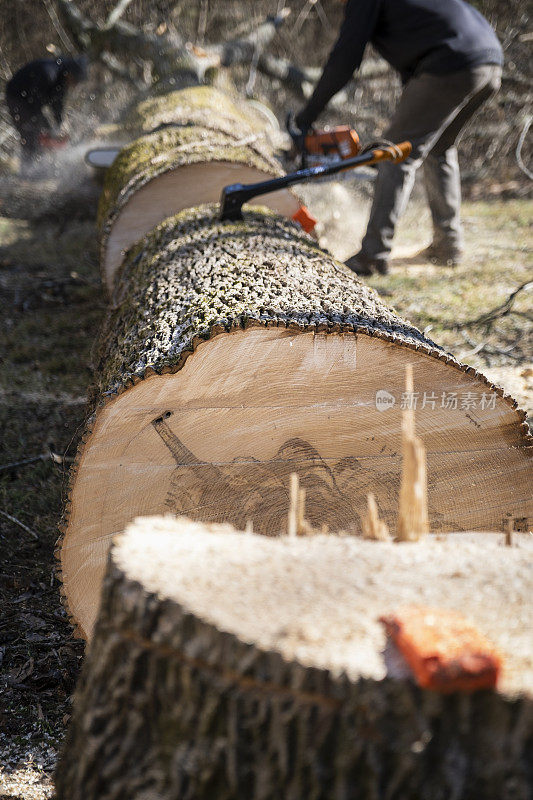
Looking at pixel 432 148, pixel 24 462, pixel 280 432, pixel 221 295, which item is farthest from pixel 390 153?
pixel 24 462

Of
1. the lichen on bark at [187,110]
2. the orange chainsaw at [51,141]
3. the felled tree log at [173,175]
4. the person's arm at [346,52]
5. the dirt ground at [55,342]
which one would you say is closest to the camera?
the dirt ground at [55,342]

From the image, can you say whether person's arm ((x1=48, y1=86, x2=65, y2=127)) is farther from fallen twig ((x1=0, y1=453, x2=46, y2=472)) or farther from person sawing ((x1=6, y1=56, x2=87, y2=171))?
fallen twig ((x1=0, y1=453, x2=46, y2=472))

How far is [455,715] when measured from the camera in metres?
0.95

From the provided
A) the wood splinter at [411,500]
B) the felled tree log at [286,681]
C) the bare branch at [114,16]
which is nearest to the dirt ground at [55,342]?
the felled tree log at [286,681]

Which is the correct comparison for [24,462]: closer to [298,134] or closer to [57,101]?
[298,134]

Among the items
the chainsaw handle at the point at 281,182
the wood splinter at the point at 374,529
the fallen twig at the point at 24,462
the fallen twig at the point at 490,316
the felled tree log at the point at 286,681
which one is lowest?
the felled tree log at the point at 286,681

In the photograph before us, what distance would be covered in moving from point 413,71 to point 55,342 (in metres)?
2.91

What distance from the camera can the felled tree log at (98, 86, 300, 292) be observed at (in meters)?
3.76

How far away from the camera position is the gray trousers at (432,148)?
4312 millimetres

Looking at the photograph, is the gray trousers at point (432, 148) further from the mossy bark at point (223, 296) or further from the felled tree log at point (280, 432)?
the felled tree log at point (280, 432)

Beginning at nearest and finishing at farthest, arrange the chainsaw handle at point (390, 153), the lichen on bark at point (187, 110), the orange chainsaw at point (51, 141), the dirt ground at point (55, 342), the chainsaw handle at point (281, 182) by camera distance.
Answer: the dirt ground at point (55, 342) < the chainsaw handle at point (281, 182) < the chainsaw handle at point (390, 153) < the lichen on bark at point (187, 110) < the orange chainsaw at point (51, 141)

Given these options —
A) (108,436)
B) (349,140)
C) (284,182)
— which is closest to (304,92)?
(349,140)

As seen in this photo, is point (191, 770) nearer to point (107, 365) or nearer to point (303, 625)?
point (303, 625)

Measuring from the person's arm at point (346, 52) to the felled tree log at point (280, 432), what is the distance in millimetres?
2847
